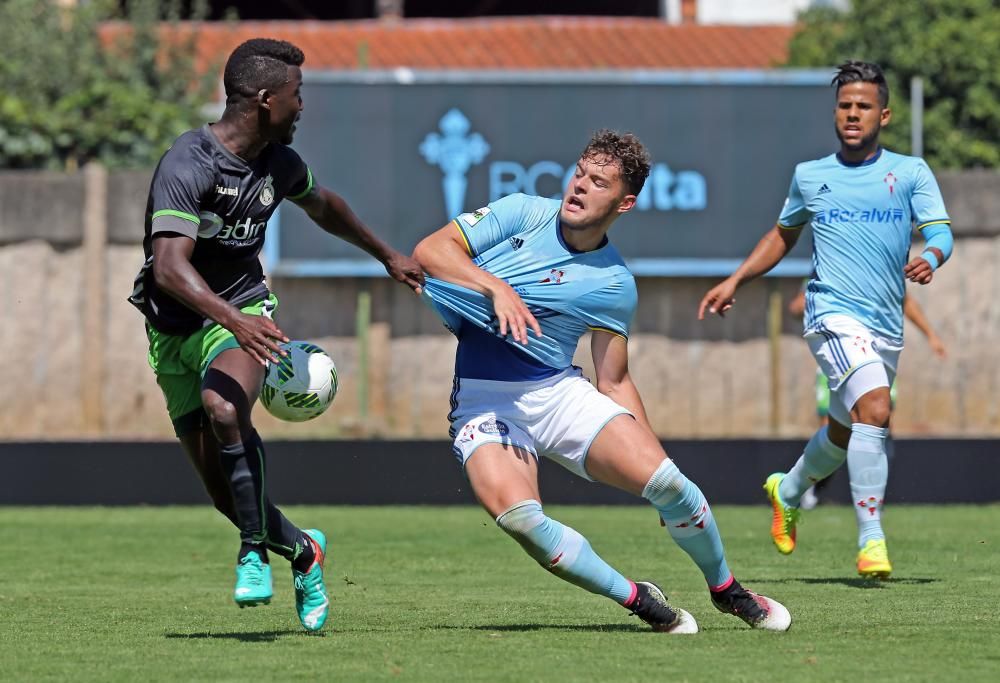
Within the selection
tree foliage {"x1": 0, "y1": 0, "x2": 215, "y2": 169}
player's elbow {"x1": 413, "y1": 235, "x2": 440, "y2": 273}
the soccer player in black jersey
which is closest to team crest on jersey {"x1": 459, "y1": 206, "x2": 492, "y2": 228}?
player's elbow {"x1": 413, "y1": 235, "x2": 440, "y2": 273}

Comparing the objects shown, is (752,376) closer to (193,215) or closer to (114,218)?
(114,218)

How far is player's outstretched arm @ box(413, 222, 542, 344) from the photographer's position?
612 centimetres

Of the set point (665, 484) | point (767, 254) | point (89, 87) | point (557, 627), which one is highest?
point (89, 87)

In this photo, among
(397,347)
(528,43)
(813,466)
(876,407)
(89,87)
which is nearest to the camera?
(876,407)

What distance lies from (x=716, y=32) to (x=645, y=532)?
580 inches

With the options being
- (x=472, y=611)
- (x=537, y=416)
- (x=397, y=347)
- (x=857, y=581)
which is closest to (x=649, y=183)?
(x=397, y=347)

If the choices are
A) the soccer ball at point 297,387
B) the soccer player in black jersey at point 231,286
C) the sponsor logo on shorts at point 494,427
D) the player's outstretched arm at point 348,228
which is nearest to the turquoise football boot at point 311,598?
the soccer player in black jersey at point 231,286

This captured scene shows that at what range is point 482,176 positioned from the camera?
16.5 m

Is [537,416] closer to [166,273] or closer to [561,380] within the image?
[561,380]

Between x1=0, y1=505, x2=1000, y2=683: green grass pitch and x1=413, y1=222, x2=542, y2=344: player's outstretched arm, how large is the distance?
108 centimetres

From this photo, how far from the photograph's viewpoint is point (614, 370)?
6.69 m

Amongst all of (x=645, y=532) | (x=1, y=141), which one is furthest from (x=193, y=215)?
(x=1, y=141)

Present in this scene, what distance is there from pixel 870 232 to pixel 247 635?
146 inches

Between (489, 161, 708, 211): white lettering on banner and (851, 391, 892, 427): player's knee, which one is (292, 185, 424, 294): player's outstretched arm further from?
(489, 161, 708, 211): white lettering on banner
